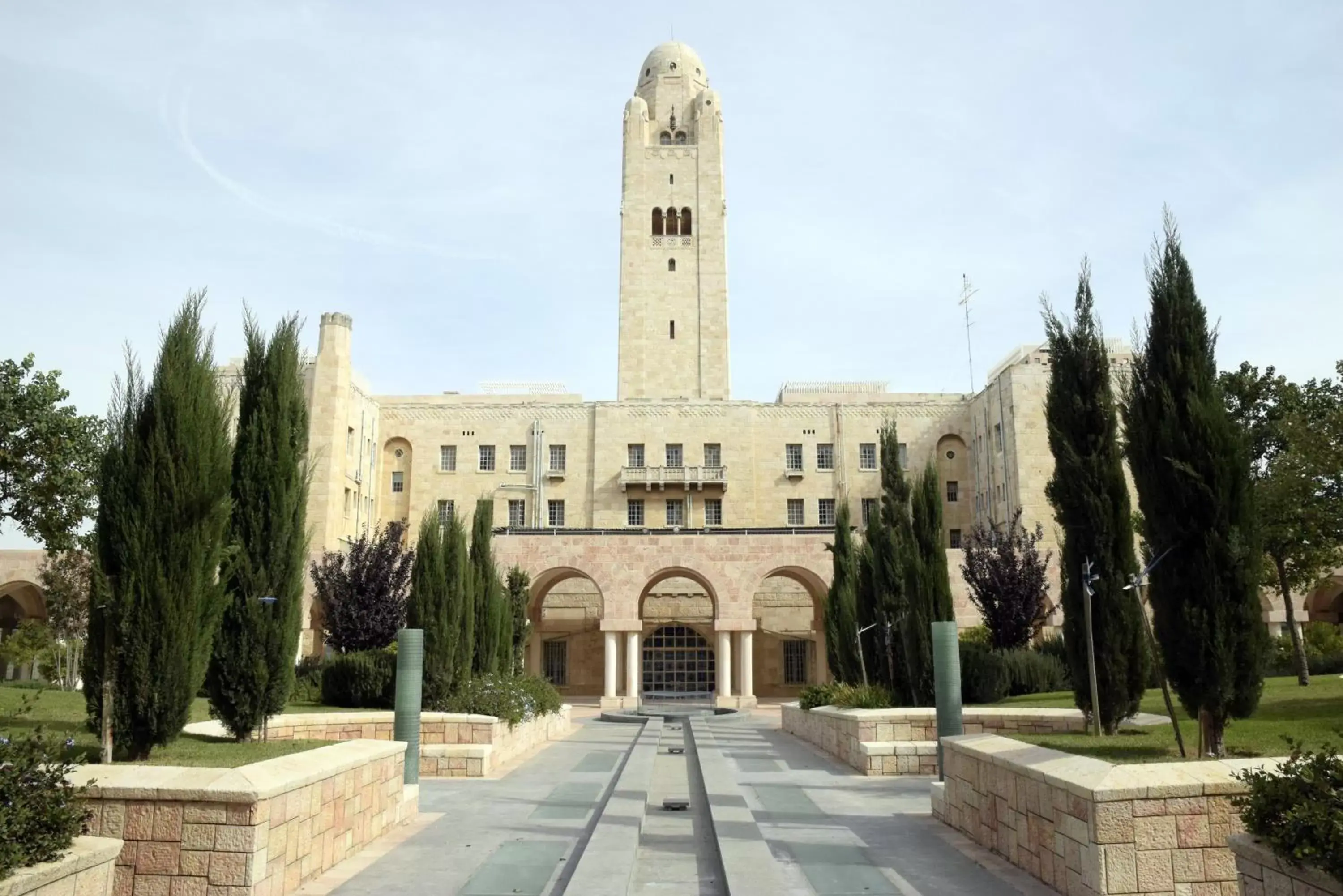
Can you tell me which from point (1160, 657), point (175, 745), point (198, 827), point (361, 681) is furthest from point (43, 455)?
point (1160, 657)

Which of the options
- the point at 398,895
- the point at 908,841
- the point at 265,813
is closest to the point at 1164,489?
the point at 908,841

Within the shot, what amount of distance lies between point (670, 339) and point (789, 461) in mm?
8071

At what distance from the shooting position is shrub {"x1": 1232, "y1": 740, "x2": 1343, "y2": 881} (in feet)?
15.1

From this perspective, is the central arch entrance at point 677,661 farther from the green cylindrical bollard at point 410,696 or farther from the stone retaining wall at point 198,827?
the stone retaining wall at point 198,827

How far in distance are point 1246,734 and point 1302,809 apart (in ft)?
20.2

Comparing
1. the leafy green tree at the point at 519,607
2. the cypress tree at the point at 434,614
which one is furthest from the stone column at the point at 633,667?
the cypress tree at the point at 434,614

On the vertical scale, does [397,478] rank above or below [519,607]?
above

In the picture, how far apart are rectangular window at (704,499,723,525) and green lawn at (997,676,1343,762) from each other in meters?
28.4

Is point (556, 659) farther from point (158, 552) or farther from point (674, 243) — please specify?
point (158, 552)

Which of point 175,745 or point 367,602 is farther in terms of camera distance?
point 367,602

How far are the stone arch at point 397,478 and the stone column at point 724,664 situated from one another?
59.1 feet

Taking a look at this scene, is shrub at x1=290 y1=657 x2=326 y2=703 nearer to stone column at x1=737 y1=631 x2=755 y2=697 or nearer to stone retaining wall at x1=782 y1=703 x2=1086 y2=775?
stone retaining wall at x1=782 y1=703 x2=1086 y2=775

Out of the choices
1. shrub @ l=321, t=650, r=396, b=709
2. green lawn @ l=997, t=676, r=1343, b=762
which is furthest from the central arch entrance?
green lawn @ l=997, t=676, r=1343, b=762

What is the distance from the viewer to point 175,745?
9781 mm
